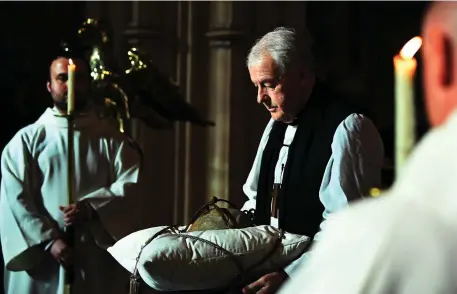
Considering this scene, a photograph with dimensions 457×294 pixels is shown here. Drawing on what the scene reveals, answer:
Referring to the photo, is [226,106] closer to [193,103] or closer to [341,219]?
[193,103]

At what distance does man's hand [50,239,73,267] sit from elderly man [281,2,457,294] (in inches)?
115

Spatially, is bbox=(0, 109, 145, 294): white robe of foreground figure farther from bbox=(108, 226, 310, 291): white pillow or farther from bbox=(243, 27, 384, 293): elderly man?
bbox=(108, 226, 310, 291): white pillow

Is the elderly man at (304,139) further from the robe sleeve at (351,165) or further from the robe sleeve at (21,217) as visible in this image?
the robe sleeve at (21,217)

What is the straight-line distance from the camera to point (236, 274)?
1.98 meters

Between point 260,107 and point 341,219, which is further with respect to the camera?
point 260,107

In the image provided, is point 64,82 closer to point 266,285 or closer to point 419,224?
point 266,285

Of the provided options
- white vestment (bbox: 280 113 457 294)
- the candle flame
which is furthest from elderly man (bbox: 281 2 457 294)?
the candle flame

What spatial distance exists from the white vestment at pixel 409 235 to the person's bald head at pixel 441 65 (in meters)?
0.01

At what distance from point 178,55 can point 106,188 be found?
138cm

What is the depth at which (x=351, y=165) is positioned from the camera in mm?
2145

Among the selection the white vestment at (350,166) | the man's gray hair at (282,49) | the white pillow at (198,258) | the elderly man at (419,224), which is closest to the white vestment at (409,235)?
the elderly man at (419,224)

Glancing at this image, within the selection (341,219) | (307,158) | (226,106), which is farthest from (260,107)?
(341,219)

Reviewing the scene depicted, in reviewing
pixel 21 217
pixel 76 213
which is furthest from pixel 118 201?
pixel 21 217

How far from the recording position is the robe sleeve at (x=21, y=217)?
3631 mm
